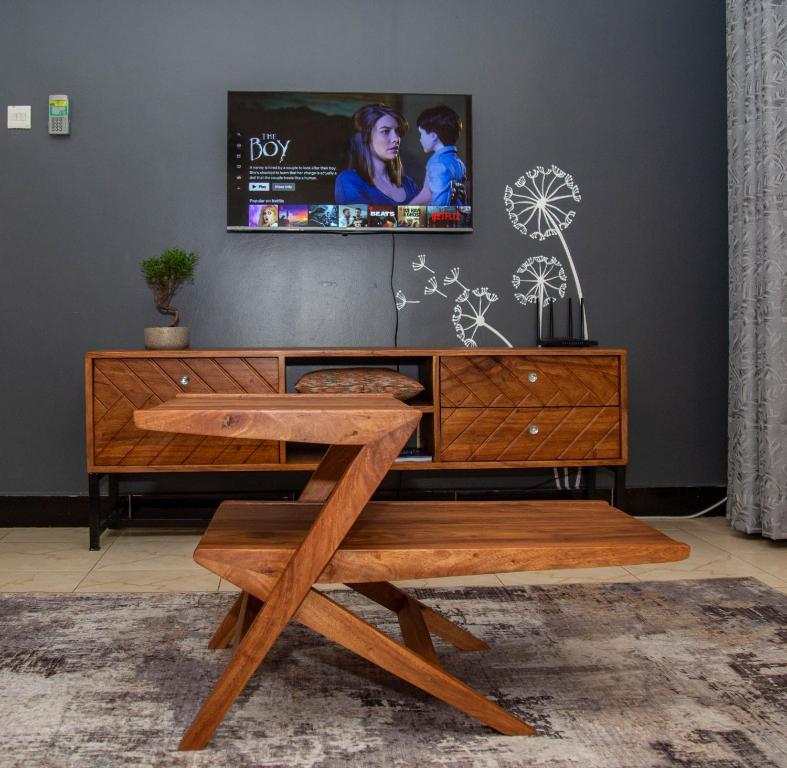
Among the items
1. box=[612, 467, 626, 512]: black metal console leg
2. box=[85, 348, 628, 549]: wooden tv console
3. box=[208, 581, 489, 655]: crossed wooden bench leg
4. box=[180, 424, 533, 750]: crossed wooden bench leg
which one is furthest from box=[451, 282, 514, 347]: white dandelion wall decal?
box=[180, 424, 533, 750]: crossed wooden bench leg

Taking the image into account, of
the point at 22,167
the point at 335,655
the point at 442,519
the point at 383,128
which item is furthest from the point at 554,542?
the point at 22,167

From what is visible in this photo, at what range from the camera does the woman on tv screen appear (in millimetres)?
3395

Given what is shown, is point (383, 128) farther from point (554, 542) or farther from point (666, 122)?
point (554, 542)

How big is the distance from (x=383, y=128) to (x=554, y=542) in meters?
2.30

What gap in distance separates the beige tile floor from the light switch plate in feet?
5.26

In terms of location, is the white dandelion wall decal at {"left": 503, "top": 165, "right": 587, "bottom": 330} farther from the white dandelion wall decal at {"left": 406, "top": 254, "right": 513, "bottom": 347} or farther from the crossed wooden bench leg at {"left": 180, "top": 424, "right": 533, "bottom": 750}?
the crossed wooden bench leg at {"left": 180, "top": 424, "right": 533, "bottom": 750}

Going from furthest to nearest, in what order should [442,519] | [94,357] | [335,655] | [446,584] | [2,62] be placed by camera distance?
1. [2,62]
2. [94,357]
3. [446,584]
4. [335,655]
5. [442,519]

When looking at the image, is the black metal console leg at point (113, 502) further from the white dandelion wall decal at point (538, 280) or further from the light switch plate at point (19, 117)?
the white dandelion wall decal at point (538, 280)

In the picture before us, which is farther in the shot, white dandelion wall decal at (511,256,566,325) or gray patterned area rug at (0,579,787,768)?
white dandelion wall decal at (511,256,566,325)

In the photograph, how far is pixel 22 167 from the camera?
340 cm

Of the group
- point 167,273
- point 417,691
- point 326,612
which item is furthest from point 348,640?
point 167,273

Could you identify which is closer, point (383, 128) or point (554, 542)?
point (554, 542)

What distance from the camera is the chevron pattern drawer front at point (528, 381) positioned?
3.06 m

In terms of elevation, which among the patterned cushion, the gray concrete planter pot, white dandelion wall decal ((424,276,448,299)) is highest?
white dandelion wall decal ((424,276,448,299))
